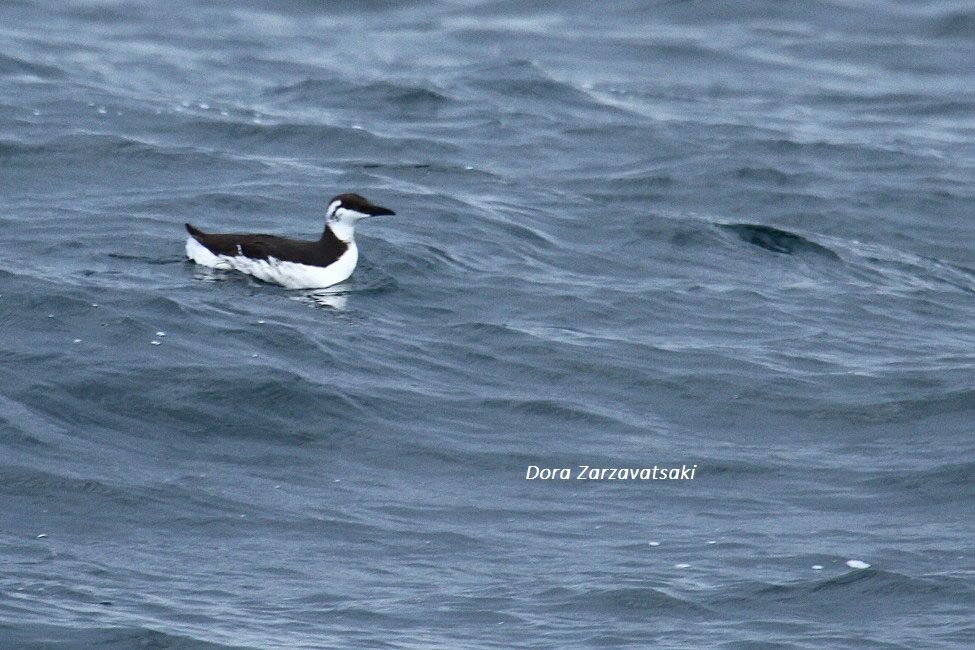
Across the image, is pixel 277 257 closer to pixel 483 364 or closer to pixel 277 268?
pixel 277 268

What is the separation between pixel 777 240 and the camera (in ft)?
65.6

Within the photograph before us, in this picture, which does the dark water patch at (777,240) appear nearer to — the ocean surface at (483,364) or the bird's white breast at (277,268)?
the ocean surface at (483,364)

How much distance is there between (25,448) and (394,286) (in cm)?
569

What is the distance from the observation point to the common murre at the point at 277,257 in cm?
1669

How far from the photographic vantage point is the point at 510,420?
45.4 ft

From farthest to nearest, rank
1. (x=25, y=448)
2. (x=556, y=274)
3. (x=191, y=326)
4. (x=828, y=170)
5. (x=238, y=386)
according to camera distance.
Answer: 1. (x=828, y=170)
2. (x=556, y=274)
3. (x=191, y=326)
4. (x=238, y=386)
5. (x=25, y=448)

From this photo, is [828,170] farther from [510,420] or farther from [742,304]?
[510,420]

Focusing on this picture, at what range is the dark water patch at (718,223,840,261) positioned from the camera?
1970 cm

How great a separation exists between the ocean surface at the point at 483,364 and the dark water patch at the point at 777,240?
6 cm

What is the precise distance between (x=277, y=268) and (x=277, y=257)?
0.11m

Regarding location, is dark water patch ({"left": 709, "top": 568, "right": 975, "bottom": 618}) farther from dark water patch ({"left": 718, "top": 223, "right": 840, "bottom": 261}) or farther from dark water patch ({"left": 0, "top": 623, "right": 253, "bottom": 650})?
dark water patch ({"left": 718, "top": 223, "right": 840, "bottom": 261})

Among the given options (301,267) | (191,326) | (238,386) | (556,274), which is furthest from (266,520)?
(556,274)

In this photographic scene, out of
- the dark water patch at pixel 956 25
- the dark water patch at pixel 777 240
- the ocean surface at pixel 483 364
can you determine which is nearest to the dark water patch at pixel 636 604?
the ocean surface at pixel 483 364

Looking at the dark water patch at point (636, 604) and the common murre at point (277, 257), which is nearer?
the dark water patch at point (636, 604)
